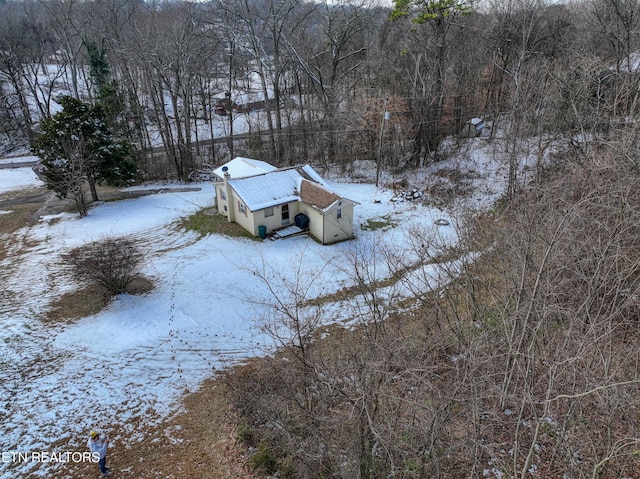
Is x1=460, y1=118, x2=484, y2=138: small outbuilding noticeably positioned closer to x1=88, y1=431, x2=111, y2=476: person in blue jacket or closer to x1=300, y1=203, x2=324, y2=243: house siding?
x1=300, y1=203, x2=324, y2=243: house siding

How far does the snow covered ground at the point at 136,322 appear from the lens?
1127 cm

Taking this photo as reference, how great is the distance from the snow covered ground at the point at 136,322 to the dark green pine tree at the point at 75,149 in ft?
7.18

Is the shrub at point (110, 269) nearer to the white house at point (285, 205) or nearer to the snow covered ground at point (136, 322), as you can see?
the snow covered ground at point (136, 322)

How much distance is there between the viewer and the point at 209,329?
14719 millimetres

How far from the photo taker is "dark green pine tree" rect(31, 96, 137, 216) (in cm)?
2230

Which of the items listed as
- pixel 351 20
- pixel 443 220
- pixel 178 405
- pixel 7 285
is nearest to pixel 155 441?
Answer: pixel 178 405

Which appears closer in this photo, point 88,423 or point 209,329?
point 88,423

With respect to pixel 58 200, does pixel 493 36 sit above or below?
above

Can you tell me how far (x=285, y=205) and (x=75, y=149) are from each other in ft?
41.3

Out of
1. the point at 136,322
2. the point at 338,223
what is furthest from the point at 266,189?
the point at 136,322

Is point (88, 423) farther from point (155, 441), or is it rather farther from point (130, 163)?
point (130, 163)

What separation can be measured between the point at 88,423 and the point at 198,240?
10937 mm

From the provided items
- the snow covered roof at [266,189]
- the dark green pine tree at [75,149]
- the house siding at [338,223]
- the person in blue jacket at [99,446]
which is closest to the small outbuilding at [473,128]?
the house siding at [338,223]

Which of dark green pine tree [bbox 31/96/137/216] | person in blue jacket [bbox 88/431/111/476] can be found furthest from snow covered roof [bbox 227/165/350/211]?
person in blue jacket [bbox 88/431/111/476]
